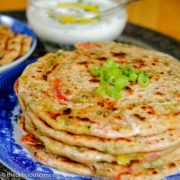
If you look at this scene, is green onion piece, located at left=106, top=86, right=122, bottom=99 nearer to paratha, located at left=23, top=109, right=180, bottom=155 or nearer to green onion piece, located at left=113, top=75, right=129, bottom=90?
green onion piece, located at left=113, top=75, right=129, bottom=90

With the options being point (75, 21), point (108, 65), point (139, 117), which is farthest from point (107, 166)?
point (75, 21)

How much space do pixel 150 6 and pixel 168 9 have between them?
0.23 meters

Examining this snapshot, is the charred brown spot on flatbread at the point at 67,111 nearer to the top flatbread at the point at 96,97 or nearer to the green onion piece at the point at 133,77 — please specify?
the top flatbread at the point at 96,97

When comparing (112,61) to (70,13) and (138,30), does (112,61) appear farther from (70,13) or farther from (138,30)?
(138,30)

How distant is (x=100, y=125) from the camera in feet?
7.22

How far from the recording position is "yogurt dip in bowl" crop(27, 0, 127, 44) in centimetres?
374

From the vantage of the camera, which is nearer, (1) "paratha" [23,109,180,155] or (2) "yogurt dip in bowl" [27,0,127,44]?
(1) "paratha" [23,109,180,155]

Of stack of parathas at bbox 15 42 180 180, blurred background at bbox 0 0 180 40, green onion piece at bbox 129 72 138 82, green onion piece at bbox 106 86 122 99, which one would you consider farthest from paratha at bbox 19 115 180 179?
blurred background at bbox 0 0 180 40

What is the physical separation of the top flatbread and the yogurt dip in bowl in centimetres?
79

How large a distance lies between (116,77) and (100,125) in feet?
1.39

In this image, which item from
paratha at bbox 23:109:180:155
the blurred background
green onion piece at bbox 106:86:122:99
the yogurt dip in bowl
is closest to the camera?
paratha at bbox 23:109:180:155

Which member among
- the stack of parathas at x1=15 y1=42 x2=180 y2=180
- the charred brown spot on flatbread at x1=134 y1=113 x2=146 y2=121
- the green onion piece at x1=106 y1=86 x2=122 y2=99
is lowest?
the stack of parathas at x1=15 y1=42 x2=180 y2=180

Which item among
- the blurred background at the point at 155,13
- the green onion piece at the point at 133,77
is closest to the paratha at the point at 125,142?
the green onion piece at the point at 133,77

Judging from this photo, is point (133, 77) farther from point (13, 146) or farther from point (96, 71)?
point (13, 146)
